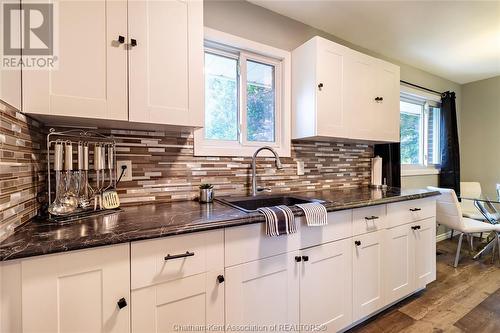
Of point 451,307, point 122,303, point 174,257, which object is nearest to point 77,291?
point 122,303

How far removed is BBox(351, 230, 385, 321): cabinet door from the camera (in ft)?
5.15

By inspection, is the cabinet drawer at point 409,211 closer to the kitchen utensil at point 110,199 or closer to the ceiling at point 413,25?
the ceiling at point 413,25

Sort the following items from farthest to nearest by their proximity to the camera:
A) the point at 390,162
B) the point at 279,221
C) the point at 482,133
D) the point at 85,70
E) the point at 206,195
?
the point at 482,133 → the point at 390,162 → the point at 206,195 → the point at 279,221 → the point at 85,70

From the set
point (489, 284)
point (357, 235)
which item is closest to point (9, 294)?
point (357, 235)

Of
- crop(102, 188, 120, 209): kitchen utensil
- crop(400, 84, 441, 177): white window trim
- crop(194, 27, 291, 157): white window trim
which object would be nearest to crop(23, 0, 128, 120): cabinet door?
crop(102, 188, 120, 209): kitchen utensil

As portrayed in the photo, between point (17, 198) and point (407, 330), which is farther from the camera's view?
point (407, 330)

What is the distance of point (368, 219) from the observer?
162 cm

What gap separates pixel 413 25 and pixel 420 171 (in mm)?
1923

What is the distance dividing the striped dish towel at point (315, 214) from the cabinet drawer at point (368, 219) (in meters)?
0.35

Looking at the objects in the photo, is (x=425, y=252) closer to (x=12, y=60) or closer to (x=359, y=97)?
(x=359, y=97)

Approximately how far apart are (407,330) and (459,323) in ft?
1.40

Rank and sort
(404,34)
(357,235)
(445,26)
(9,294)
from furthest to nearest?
(404,34)
(445,26)
(357,235)
(9,294)

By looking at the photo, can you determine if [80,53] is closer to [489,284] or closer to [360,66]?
[360,66]

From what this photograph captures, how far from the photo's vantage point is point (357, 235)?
156cm
